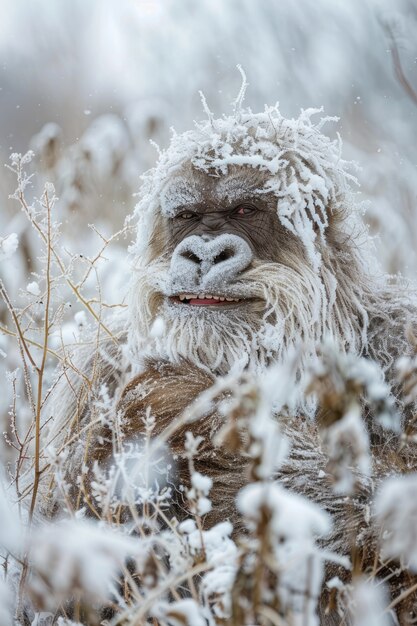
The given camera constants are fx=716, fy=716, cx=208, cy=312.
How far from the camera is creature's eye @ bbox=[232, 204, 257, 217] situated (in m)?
3.10

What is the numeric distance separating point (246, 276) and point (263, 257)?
181 mm

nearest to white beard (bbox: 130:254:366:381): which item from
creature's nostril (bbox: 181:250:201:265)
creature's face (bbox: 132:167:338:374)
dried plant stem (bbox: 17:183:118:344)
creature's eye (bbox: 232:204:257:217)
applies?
creature's face (bbox: 132:167:338:374)

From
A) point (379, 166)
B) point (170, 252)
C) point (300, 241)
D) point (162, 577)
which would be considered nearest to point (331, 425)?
point (162, 577)

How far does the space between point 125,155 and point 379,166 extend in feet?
6.70

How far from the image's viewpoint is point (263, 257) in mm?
3037

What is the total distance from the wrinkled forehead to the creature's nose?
8.9 inches

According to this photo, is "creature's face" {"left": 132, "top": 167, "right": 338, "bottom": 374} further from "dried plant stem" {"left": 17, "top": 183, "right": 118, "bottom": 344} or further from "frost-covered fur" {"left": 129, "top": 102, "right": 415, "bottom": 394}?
"dried plant stem" {"left": 17, "top": 183, "right": 118, "bottom": 344}

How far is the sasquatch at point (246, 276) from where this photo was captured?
282cm

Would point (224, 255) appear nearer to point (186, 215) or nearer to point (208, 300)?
point (208, 300)

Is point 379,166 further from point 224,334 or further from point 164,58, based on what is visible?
point 224,334

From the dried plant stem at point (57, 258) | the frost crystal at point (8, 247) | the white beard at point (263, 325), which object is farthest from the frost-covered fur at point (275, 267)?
the frost crystal at point (8, 247)

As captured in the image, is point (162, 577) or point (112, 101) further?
point (112, 101)

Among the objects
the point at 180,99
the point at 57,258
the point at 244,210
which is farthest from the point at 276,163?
the point at 180,99

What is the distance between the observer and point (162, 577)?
141 centimetres
